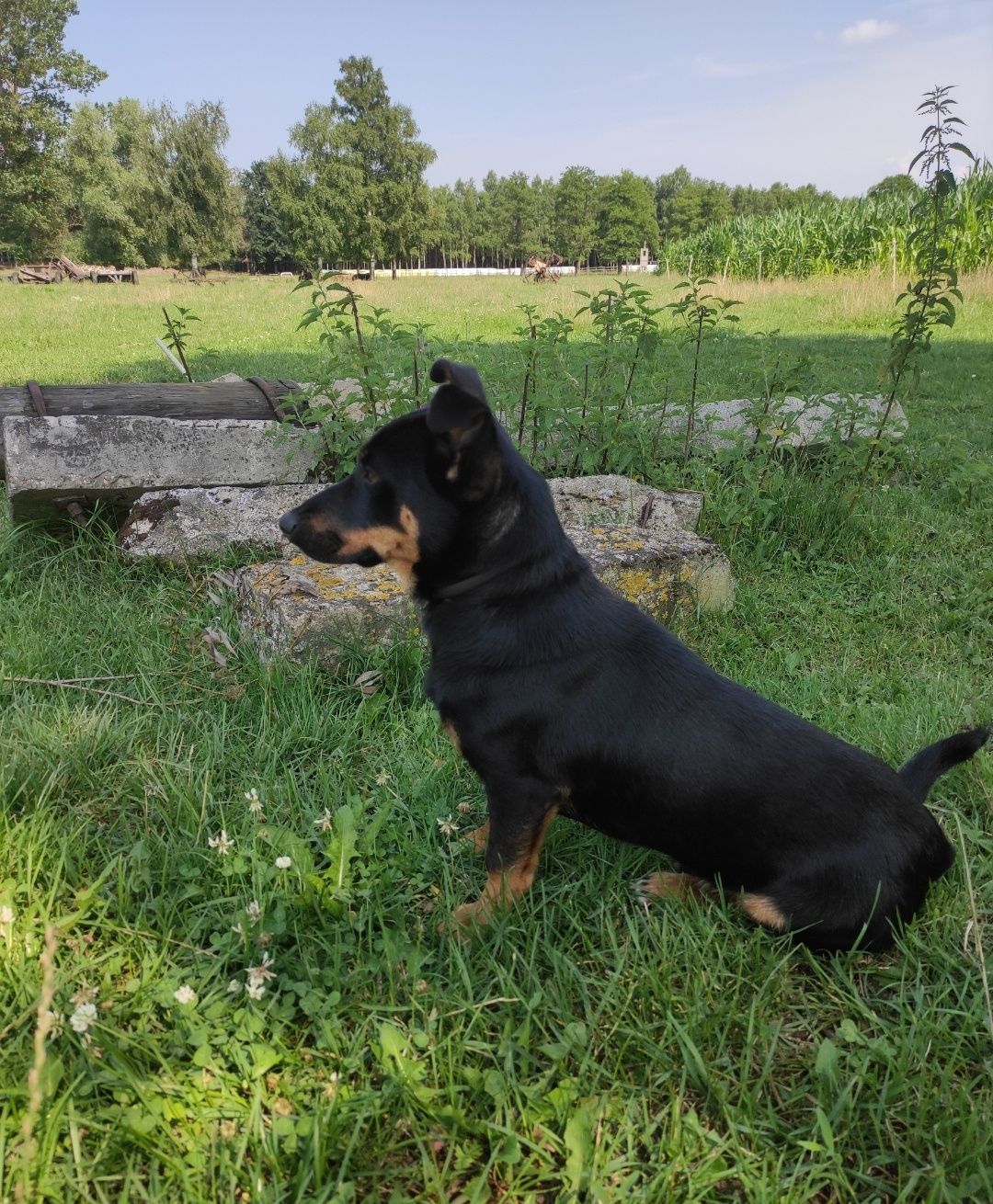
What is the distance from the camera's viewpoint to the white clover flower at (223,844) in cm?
243

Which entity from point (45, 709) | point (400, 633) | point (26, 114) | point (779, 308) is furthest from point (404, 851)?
point (26, 114)

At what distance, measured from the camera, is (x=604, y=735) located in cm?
238

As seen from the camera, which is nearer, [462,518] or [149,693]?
[462,518]

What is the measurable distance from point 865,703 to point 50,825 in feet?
11.2

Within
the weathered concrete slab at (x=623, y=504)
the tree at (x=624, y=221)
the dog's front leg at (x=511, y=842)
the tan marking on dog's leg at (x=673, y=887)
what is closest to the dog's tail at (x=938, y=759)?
the tan marking on dog's leg at (x=673, y=887)

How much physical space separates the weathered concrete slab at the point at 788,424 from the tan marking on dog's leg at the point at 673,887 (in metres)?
3.50

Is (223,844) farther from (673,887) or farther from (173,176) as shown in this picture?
(173,176)

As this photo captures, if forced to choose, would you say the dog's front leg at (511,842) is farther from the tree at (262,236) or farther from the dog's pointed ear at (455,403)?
the tree at (262,236)

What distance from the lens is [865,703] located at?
3727 millimetres

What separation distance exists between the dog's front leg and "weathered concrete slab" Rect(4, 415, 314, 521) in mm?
3300

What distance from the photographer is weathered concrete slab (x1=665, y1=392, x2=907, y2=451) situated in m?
5.40

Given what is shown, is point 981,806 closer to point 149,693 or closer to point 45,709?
point 149,693

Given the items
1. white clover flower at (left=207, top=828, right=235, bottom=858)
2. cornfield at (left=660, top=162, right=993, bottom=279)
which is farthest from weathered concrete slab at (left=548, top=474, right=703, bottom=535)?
cornfield at (left=660, top=162, right=993, bottom=279)

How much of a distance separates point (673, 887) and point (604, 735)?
2.05 feet
